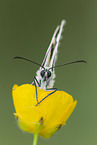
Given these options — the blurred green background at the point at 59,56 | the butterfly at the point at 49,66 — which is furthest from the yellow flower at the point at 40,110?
the blurred green background at the point at 59,56

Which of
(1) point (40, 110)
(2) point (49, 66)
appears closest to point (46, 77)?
(2) point (49, 66)

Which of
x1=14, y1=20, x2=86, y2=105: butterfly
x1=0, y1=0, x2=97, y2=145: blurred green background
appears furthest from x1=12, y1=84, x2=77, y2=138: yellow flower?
x1=0, y1=0, x2=97, y2=145: blurred green background

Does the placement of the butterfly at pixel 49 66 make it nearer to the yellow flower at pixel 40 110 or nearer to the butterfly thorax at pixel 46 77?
the butterfly thorax at pixel 46 77

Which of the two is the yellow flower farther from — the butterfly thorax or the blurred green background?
the blurred green background

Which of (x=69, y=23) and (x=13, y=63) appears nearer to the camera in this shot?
(x=13, y=63)
